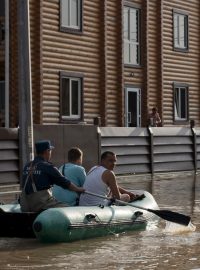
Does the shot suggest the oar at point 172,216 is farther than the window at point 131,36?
No

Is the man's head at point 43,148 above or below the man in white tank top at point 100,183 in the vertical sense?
above

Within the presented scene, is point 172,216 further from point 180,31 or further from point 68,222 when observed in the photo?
point 180,31

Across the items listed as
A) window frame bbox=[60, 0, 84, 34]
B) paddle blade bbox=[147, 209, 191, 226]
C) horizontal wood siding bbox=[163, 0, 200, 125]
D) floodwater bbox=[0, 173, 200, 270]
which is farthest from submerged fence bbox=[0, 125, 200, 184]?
paddle blade bbox=[147, 209, 191, 226]

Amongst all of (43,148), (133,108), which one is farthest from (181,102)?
(43,148)

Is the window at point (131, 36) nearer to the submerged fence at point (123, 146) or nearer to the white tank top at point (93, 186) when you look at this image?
the submerged fence at point (123, 146)

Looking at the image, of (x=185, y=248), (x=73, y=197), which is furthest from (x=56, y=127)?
(x=185, y=248)

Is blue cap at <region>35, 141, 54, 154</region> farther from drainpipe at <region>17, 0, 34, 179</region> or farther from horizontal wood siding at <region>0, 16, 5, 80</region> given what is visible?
horizontal wood siding at <region>0, 16, 5, 80</region>

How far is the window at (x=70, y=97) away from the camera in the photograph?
2869cm

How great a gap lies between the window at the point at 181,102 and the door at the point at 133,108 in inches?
94.5

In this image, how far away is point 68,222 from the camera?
1208cm

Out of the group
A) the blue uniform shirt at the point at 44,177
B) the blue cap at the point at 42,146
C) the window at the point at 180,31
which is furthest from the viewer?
the window at the point at 180,31

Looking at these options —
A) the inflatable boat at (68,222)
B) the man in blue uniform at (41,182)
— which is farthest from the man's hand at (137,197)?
the man in blue uniform at (41,182)

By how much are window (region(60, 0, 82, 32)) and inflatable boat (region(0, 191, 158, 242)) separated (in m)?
16.0

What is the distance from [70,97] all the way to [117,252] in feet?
59.3
